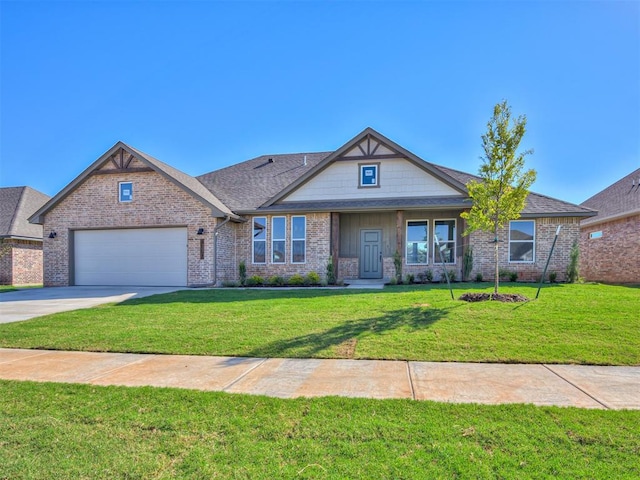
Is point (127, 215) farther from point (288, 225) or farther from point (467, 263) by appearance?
point (467, 263)

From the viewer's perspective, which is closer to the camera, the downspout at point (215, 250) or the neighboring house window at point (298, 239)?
the downspout at point (215, 250)

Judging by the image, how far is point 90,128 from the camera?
16.5 metres

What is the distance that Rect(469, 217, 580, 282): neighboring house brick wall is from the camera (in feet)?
45.5

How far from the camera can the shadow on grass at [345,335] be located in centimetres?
527

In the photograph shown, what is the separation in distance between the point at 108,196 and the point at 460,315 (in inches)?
619

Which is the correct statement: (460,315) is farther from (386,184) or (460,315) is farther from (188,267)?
(188,267)

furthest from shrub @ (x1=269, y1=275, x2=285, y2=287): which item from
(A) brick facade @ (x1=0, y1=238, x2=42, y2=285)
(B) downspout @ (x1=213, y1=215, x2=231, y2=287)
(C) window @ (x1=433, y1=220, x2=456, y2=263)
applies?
(A) brick facade @ (x1=0, y1=238, x2=42, y2=285)

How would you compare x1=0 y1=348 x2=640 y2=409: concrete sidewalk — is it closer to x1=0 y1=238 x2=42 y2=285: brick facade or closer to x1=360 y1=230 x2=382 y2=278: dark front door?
x1=360 y1=230 x2=382 y2=278: dark front door

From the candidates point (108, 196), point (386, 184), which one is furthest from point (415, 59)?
point (108, 196)

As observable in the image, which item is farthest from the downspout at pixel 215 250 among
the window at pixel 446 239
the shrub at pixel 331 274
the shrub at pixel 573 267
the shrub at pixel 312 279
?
the shrub at pixel 573 267

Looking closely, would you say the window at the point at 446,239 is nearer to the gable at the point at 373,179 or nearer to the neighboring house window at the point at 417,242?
the neighboring house window at the point at 417,242

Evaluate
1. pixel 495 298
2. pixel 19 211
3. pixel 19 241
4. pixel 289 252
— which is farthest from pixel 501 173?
pixel 19 211

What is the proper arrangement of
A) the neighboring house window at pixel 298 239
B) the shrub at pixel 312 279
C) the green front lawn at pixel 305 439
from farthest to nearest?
1. the neighboring house window at pixel 298 239
2. the shrub at pixel 312 279
3. the green front lawn at pixel 305 439

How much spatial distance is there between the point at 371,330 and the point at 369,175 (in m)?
10.0
